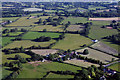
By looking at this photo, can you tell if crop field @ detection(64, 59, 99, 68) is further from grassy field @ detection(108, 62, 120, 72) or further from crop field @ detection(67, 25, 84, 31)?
crop field @ detection(67, 25, 84, 31)

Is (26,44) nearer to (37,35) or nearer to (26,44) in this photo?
(26,44)

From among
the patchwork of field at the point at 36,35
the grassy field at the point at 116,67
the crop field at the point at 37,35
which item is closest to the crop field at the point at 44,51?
the patchwork of field at the point at 36,35

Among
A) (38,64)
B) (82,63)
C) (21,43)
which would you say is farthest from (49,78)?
(21,43)

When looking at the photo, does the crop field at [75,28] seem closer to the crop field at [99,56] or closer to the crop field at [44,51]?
the crop field at [99,56]

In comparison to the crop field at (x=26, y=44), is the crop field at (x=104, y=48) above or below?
above

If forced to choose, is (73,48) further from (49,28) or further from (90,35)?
(49,28)
